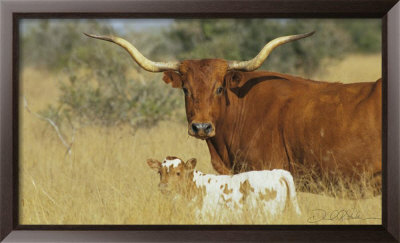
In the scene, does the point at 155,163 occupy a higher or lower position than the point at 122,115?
lower

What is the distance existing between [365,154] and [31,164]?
4.48 metres

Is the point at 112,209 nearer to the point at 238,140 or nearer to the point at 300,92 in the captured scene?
the point at 238,140

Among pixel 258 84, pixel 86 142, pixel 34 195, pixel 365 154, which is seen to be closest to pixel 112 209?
pixel 34 195

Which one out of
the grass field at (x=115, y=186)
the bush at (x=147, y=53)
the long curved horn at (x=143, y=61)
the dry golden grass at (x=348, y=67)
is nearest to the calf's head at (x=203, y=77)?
the long curved horn at (x=143, y=61)

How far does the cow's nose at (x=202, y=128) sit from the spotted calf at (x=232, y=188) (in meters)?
0.49

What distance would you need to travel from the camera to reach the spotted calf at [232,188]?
614 centimetres

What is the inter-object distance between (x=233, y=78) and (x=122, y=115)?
4606 mm

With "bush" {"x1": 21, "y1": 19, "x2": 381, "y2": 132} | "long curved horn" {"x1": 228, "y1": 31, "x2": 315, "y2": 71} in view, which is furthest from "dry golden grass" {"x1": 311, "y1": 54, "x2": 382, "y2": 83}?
"long curved horn" {"x1": 228, "y1": 31, "x2": 315, "y2": 71}

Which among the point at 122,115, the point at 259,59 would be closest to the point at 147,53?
the point at 122,115

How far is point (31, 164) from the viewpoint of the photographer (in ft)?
28.7

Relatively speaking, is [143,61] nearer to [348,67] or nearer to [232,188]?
[232,188]

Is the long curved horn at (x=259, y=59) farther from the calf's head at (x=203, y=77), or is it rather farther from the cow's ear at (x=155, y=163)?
the cow's ear at (x=155, y=163)

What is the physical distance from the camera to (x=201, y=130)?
6617mm

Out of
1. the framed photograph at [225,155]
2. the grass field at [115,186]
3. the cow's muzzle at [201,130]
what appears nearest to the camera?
the framed photograph at [225,155]
